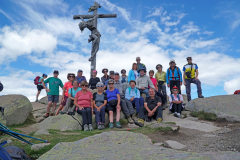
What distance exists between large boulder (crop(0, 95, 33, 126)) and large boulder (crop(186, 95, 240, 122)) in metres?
8.88

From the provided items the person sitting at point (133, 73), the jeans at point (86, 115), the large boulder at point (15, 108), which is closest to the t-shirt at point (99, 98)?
the jeans at point (86, 115)

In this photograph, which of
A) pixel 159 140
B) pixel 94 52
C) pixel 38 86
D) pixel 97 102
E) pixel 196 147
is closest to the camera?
pixel 196 147

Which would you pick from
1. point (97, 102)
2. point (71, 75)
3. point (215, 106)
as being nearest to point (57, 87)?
point (71, 75)

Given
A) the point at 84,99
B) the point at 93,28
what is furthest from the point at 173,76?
the point at 93,28

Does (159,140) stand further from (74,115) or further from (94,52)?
(94,52)

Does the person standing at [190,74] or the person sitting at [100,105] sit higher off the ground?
the person standing at [190,74]

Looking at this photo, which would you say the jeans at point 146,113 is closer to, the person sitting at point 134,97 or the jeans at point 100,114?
the person sitting at point 134,97

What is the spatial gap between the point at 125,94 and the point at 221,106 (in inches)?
195

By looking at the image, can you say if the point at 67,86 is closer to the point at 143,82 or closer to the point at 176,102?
the point at 143,82

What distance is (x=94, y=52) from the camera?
13.8 m

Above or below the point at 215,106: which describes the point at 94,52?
above

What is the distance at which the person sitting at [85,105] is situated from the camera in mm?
7418

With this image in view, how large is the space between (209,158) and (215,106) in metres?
8.21

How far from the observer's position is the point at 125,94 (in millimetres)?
9055
